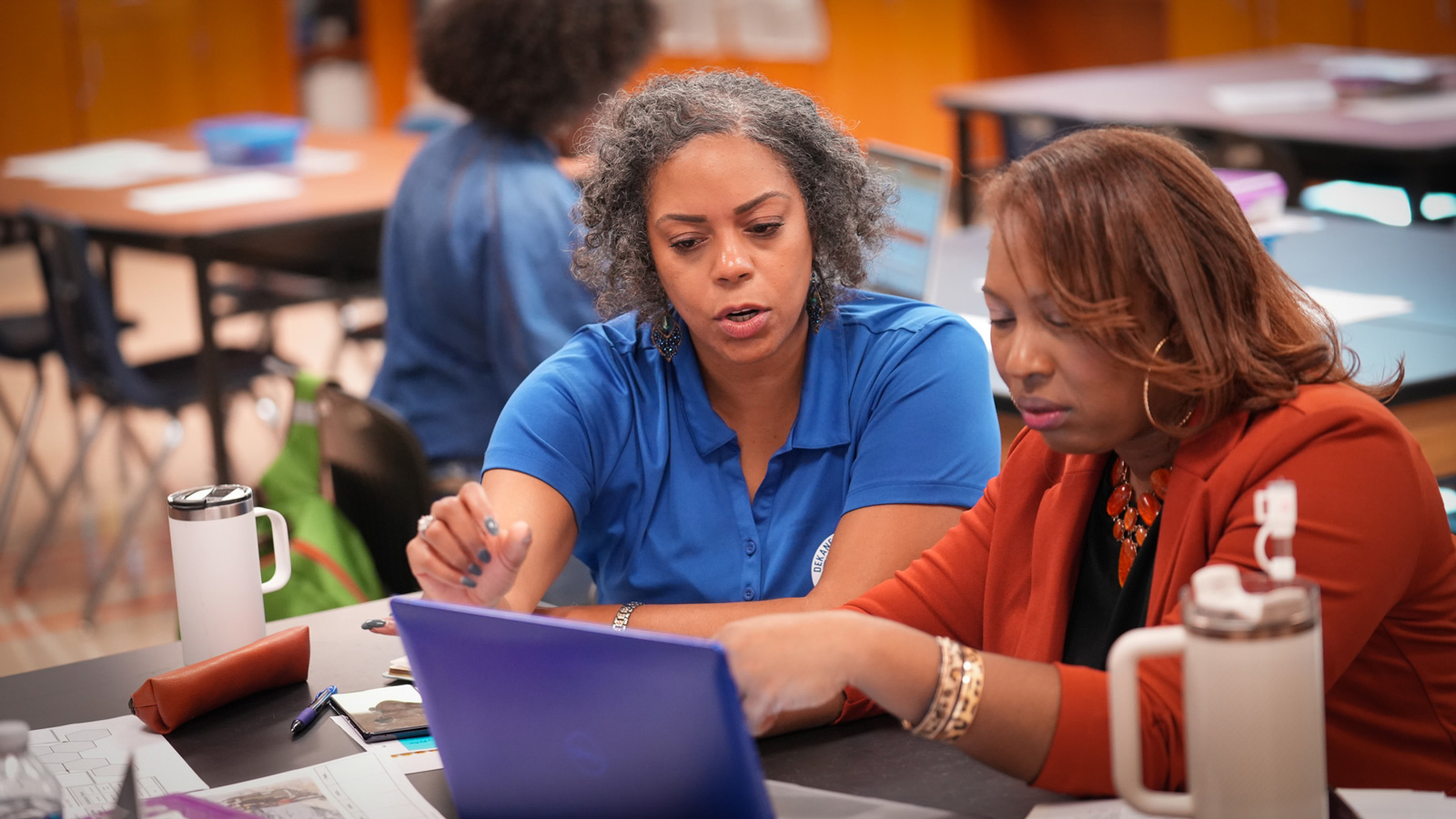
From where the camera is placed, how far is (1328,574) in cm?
117

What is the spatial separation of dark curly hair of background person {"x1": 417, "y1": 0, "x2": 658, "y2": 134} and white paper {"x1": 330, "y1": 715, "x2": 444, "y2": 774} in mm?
1793

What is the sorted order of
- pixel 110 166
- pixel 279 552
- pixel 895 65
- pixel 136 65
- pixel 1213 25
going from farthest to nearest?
pixel 136 65, pixel 895 65, pixel 1213 25, pixel 110 166, pixel 279 552

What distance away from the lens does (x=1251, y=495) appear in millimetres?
1219

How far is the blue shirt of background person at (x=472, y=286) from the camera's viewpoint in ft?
9.30

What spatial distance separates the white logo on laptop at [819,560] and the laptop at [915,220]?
991 mm

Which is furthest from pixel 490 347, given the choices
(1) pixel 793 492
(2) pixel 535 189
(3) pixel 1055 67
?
(3) pixel 1055 67

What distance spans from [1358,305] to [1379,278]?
26 centimetres

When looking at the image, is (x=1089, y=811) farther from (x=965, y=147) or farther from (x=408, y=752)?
(x=965, y=147)

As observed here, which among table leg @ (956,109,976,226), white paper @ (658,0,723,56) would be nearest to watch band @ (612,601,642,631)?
table leg @ (956,109,976,226)

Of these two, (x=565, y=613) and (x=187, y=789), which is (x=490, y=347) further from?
(x=187, y=789)

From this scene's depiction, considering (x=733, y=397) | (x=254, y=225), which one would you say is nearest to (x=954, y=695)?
(x=733, y=397)

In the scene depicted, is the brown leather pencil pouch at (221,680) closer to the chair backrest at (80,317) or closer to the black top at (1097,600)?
the black top at (1097,600)

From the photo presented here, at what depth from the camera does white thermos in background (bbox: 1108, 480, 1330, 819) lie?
926 millimetres

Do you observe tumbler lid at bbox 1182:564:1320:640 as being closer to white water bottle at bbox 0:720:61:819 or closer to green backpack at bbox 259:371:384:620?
white water bottle at bbox 0:720:61:819
